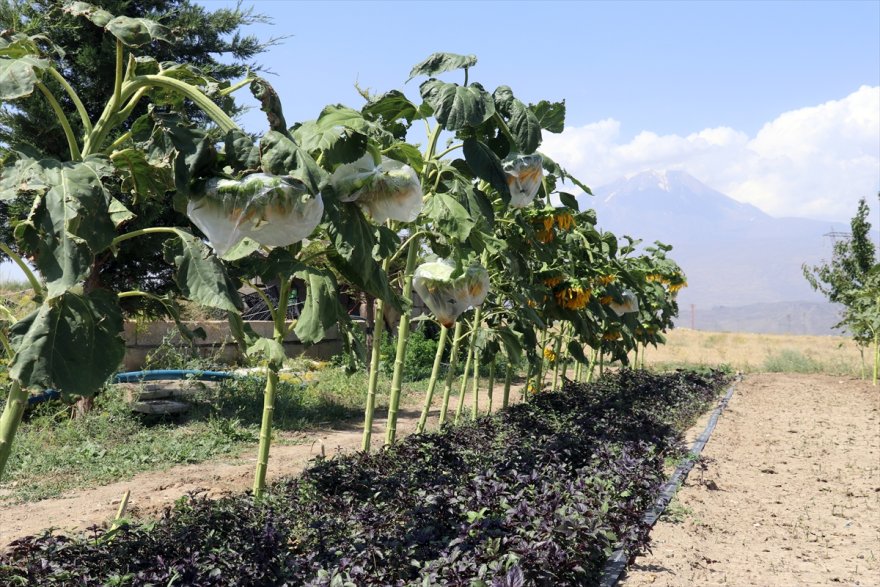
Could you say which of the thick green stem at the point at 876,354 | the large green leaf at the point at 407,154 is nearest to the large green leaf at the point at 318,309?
the large green leaf at the point at 407,154

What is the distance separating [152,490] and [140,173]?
9.32 feet

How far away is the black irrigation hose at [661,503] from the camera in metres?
3.22

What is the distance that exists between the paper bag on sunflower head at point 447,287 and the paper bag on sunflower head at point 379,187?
1003 mm

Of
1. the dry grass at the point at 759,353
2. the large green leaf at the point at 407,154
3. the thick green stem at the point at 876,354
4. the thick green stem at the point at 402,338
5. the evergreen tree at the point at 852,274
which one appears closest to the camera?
the large green leaf at the point at 407,154

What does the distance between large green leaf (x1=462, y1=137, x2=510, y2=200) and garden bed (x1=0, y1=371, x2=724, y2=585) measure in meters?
1.17

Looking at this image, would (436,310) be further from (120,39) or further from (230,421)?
(230,421)

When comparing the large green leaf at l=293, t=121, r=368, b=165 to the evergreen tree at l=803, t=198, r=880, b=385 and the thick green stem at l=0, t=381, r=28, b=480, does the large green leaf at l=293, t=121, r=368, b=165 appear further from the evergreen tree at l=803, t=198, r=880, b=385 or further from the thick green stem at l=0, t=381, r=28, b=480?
the evergreen tree at l=803, t=198, r=880, b=385

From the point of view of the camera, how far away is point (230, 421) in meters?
6.59

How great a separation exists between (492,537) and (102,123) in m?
1.85

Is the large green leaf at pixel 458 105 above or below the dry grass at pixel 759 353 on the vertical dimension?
above

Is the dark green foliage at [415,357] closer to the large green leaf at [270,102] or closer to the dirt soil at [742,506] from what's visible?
the dirt soil at [742,506]

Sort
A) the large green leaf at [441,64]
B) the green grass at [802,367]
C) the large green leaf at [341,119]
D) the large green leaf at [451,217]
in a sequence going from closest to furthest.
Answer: the large green leaf at [341,119] < the large green leaf at [441,64] < the large green leaf at [451,217] < the green grass at [802,367]

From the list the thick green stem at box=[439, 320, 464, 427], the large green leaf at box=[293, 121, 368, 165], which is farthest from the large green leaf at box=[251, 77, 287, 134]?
the thick green stem at box=[439, 320, 464, 427]

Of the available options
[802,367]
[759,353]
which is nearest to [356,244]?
[802,367]
